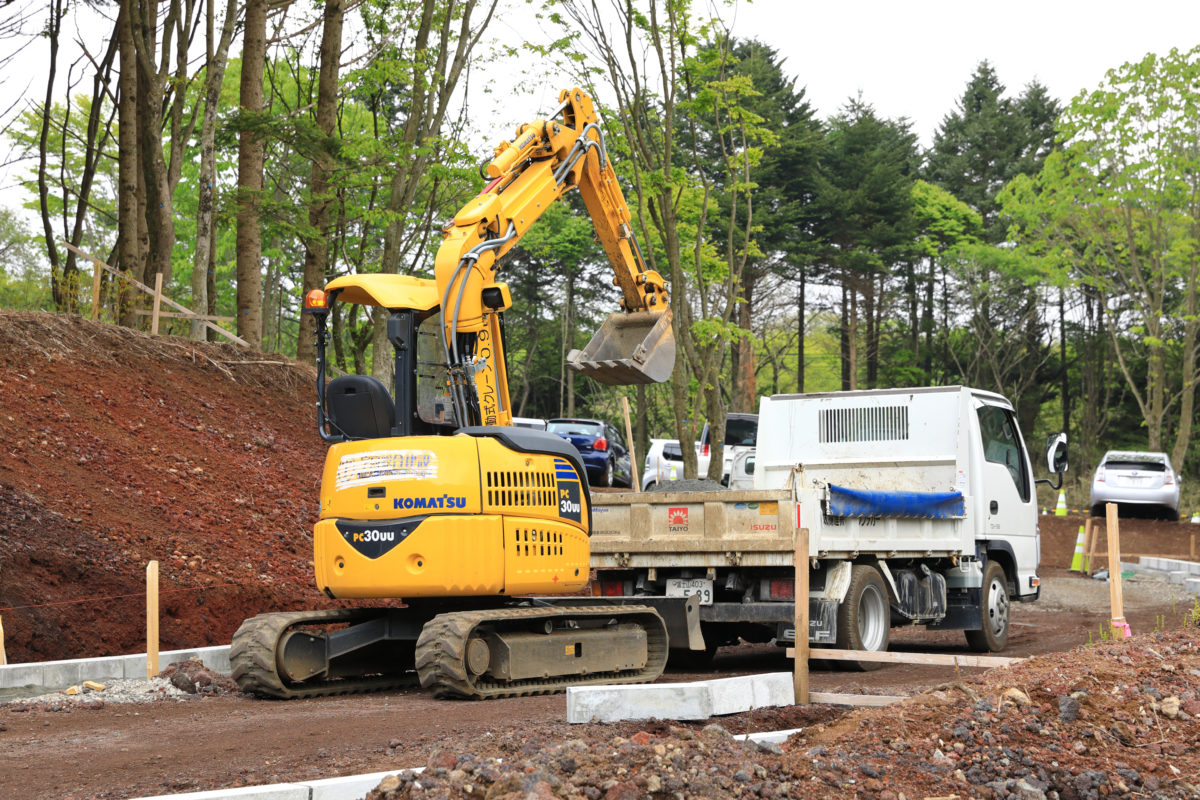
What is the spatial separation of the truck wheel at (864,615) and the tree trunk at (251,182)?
1206cm

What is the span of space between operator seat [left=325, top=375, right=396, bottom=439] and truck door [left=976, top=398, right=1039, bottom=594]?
662 centimetres

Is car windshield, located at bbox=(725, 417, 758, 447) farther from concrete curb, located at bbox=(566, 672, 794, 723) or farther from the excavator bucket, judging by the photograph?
concrete curb, located at bbox=(566, 672, 794, 723)

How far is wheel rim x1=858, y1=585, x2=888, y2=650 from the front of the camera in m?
11.2

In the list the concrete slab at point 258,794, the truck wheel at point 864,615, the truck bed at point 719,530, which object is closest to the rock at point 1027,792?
the concrete slab at point 258,794

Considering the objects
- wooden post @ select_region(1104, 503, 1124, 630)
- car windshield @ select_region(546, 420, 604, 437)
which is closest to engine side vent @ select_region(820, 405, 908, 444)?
wooden post @ select_region(1104, 503, 1124, 630)

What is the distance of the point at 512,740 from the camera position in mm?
6020

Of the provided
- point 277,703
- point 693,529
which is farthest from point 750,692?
point 277,703

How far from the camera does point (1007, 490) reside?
1354 cm

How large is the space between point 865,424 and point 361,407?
597cm

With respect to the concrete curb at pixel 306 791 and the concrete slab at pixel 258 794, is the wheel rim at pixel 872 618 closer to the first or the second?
the concrete curb at pixel 306 791

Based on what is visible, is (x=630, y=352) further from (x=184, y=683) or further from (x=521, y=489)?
(x=184, y=683)

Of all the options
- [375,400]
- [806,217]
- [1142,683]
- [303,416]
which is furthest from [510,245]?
[806,217]

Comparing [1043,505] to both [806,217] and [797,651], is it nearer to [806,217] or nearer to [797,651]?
[806,217]

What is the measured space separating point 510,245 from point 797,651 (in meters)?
4.34
